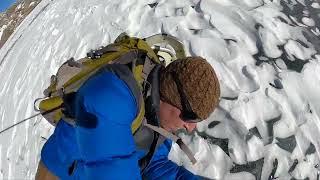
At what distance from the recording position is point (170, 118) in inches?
84.7

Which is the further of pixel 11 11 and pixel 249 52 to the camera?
pixel 11 11

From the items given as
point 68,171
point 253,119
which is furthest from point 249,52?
point 68,171

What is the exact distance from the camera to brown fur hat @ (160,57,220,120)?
198 cm

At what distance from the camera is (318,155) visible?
2.52 meters

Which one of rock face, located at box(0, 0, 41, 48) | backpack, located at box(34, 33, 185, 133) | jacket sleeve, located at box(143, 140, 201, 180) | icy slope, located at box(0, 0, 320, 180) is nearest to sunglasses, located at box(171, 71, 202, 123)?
backpack, located at box(34, 33, 185, 133)

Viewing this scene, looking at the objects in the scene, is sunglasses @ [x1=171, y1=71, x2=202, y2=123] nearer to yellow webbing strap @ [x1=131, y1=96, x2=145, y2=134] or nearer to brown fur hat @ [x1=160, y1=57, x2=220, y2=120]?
brown fur hat @ [x1=160, y1=57, x2=220, y2=120]

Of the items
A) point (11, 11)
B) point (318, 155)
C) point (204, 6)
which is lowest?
point (11, 11)

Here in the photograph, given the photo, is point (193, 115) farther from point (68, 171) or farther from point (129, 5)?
point (129, 5)

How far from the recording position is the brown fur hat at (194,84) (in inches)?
78.0

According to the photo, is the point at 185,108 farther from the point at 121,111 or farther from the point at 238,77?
the point at 238,77

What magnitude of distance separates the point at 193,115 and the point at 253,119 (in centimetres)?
64

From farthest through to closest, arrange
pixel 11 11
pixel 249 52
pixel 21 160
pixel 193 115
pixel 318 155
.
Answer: pixel 11 11
pixel 21 160
pixel 249 52
pixel 318 155
pixel 193 115

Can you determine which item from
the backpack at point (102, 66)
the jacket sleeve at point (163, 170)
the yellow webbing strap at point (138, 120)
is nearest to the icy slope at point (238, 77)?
A: the jacket sleeve at point (163, 170)

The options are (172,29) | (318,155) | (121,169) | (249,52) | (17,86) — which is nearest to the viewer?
(121,169)
